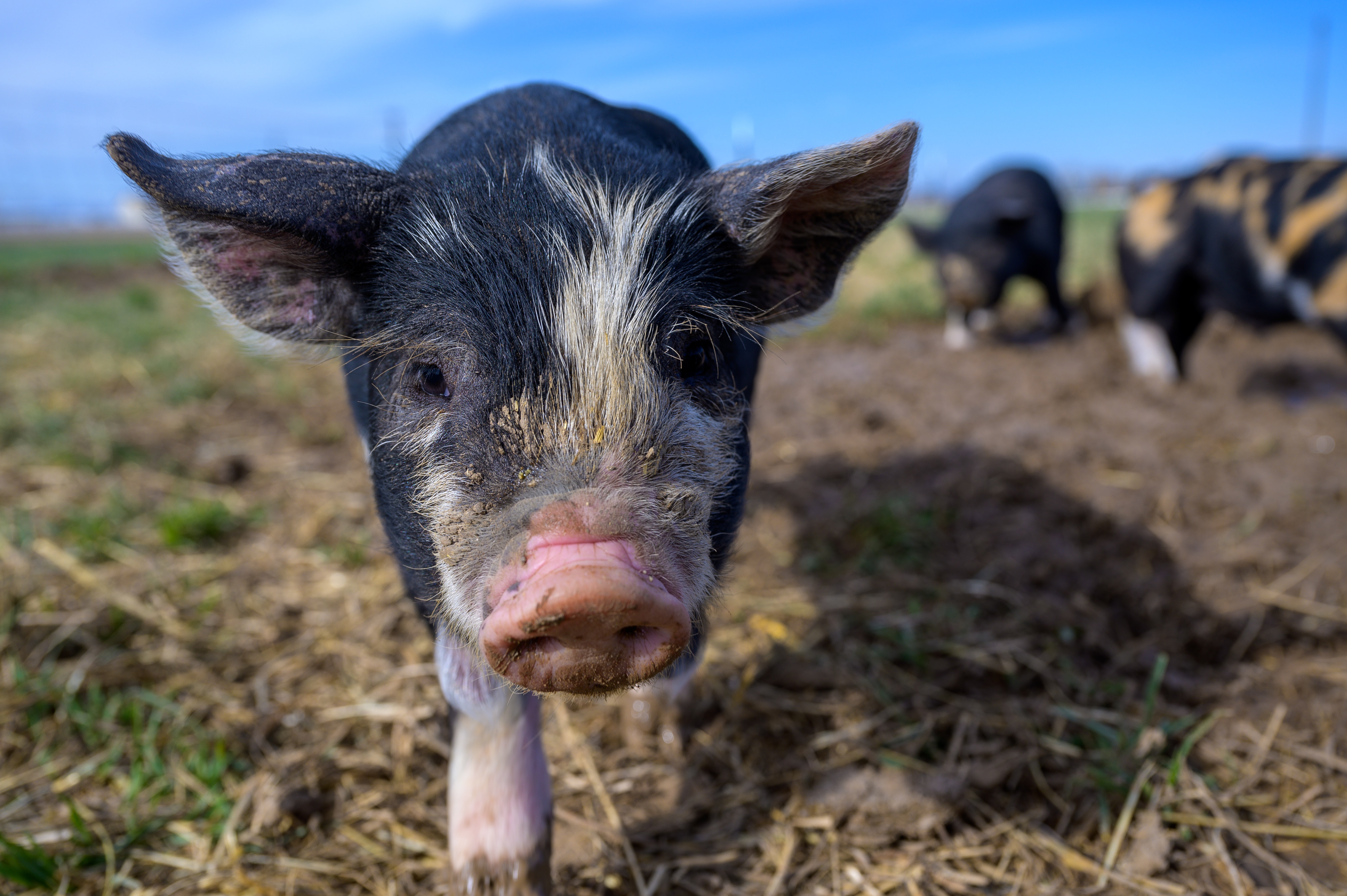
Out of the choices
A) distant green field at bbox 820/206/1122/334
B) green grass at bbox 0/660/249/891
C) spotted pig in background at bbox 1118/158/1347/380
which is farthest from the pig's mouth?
spotted pig in background at bbox 1118/158/1347/380

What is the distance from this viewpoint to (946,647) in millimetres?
3180

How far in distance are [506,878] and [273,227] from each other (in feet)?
5.29

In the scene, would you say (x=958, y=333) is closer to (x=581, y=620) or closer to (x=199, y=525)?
(x=199, y=525)

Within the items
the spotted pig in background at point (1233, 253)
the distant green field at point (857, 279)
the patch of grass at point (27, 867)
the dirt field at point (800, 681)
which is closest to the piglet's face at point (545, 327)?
the distant green field at point (857, 279)

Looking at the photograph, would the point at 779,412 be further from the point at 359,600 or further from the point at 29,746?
the point at 29,746

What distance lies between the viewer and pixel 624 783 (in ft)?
8.52

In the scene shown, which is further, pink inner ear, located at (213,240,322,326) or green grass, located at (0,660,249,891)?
green grass, located at (0,660,249,891)

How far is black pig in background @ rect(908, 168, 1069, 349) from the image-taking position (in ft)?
28.6

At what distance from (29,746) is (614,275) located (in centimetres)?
248

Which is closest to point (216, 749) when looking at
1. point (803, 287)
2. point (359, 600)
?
point (359, 600)

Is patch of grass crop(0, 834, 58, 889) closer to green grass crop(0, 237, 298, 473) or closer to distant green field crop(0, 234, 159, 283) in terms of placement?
green grass crop(0, 237, 298, 473)

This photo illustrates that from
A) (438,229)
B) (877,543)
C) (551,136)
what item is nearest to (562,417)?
(438,229)

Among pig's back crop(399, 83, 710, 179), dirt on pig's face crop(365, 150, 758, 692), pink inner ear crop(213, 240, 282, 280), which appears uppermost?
pig's back crop(399, 83, 710, 179)

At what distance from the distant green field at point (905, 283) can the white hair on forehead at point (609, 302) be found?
3064mm
